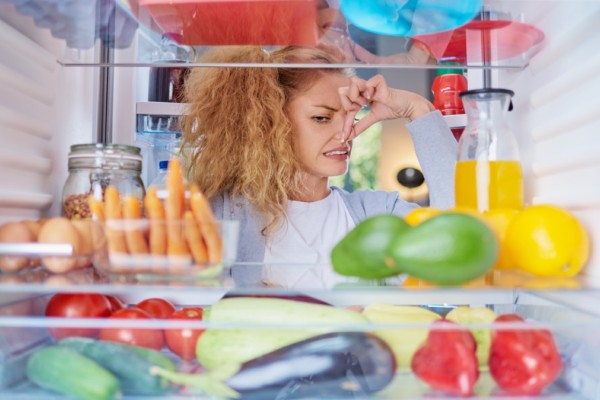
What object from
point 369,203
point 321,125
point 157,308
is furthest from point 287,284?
point 369,203

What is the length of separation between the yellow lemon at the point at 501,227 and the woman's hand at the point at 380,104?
2.52ft

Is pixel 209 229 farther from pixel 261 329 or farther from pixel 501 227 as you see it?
pixel 501 227

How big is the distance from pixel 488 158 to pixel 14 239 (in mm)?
695

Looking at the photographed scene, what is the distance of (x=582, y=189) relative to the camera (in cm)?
91

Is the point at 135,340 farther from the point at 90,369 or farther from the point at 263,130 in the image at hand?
the point at 263,130

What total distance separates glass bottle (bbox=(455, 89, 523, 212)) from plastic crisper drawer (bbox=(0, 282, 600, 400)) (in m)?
0.20

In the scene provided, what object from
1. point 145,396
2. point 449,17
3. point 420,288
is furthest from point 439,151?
point 145,396

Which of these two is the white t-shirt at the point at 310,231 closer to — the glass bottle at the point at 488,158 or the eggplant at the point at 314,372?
the glass bottle at the point at 488,158

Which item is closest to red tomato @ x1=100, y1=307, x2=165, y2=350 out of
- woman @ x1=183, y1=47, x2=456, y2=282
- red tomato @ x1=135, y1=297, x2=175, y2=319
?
red tomato @ x1=135, y1=297, x2=175, y2=319

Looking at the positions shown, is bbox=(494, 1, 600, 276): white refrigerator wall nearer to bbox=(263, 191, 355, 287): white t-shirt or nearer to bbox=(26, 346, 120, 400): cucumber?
bbox=(263, 191, 355, 287): white t-shirt

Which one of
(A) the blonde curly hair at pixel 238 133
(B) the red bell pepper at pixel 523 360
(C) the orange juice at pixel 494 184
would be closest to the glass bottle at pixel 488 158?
(C) the orange juice at pixel 494 184

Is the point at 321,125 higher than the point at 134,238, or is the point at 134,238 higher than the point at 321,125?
the point at 321,125

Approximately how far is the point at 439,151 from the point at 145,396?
Result: 1.05m

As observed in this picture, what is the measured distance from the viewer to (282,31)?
106 cm
